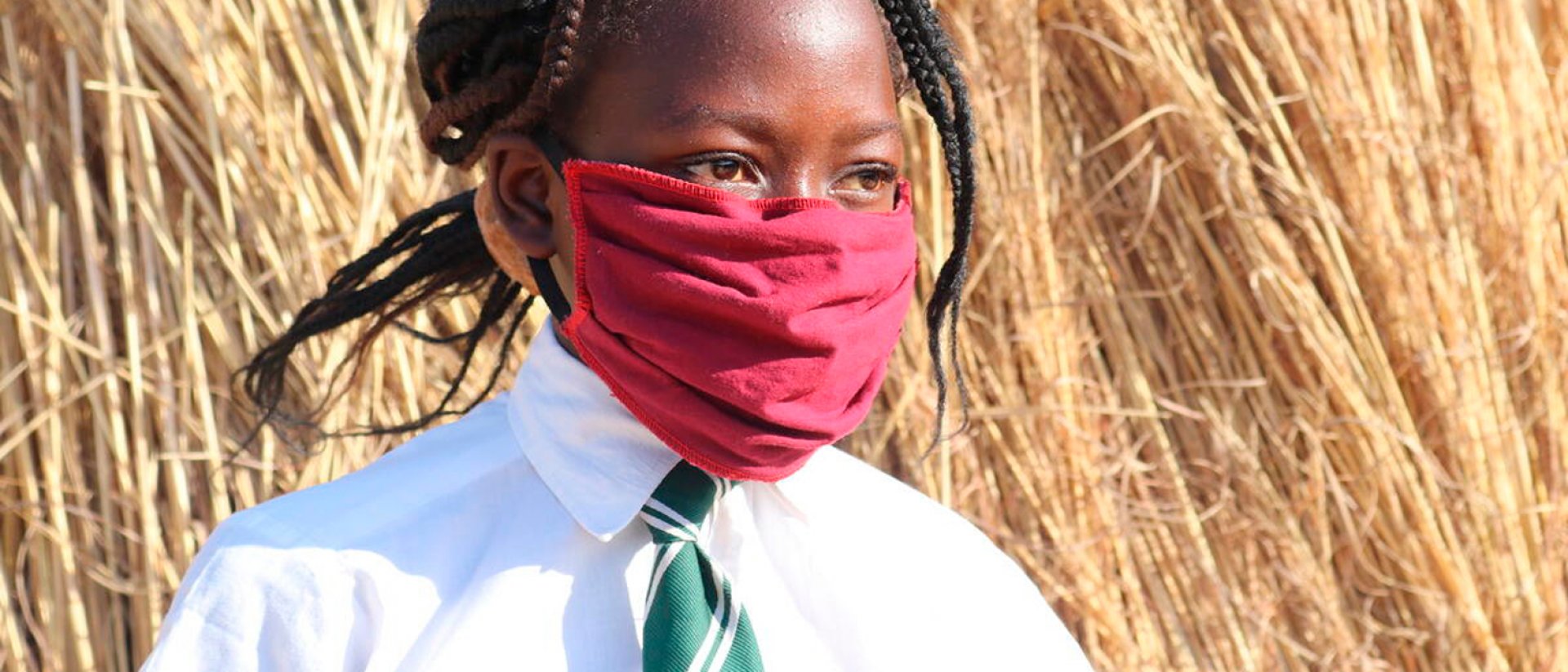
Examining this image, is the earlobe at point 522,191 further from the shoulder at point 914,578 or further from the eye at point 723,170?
the shoulder at point 914,578

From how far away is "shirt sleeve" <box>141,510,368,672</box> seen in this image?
1.21 metres

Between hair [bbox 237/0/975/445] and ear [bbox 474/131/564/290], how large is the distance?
0.07ft

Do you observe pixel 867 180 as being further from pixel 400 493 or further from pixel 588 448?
pixel 400 493

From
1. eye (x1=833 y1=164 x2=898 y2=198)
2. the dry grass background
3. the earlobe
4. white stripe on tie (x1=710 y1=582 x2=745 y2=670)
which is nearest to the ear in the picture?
the earlobe

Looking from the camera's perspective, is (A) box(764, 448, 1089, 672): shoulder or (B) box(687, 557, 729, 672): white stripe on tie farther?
(A) box(764, 448, 1089, 672): shoulder

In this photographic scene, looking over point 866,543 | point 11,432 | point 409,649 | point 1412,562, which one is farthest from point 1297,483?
point 11,432

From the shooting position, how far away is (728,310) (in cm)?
123

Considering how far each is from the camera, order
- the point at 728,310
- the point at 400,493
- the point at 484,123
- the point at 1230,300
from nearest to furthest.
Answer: the point at 728,310, the point at 400,493, the point at 484,123, the point at 1230,300

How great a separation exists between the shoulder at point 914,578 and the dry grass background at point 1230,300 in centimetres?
81

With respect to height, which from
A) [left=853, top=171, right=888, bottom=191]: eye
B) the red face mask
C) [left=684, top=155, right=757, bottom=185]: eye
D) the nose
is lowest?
the red face mask

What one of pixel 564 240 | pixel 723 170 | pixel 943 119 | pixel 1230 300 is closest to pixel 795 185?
pixel 723 170

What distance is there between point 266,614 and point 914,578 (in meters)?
0.55

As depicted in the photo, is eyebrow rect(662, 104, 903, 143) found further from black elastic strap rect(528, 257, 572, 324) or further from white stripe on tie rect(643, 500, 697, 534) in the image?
white stripe on tie rect(643, 500, 697, 534)

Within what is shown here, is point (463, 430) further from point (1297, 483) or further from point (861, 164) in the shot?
point (1297, 483)
